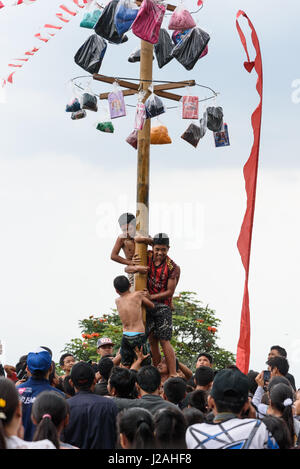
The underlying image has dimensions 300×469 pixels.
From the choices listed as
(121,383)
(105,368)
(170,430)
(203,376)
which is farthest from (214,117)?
(170,430)

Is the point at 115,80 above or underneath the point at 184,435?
above

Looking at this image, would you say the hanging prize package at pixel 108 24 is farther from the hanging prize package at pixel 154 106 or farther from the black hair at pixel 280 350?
the black hair at pixel 280 350

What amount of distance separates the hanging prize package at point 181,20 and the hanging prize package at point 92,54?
1061 millimetres

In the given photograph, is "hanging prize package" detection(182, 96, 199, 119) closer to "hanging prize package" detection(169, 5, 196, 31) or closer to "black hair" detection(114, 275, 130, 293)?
"hanging prize package" detection(169, 5, 196, 31)

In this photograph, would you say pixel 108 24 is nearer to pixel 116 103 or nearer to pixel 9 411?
pixel 116 103

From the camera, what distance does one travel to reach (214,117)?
10.0m

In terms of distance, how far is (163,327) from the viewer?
31.3 ft

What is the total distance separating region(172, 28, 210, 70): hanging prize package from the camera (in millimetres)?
9125

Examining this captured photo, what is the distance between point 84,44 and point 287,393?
6.05 m

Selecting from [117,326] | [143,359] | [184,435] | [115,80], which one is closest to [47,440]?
[184,435]

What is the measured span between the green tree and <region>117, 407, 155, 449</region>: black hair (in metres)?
11.9

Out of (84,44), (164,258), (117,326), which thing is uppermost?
(84,44)
